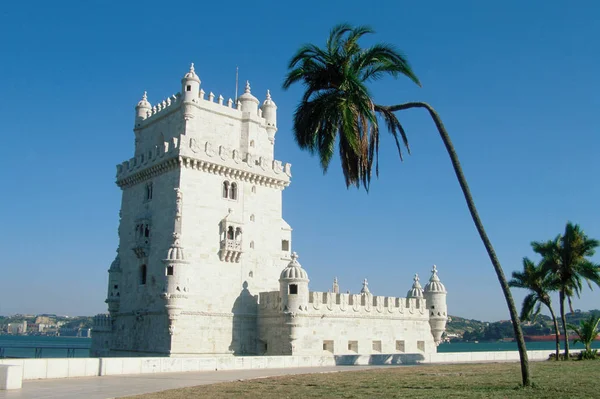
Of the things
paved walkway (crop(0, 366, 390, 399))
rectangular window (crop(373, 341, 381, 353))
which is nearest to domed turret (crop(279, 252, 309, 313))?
rectangular window (crop(373, 341, 381, 353))

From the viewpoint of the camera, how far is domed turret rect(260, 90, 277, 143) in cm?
4483

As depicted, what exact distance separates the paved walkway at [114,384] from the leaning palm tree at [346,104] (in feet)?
30.3

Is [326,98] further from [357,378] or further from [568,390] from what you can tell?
[568,390]

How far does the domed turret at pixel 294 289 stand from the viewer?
3781cm

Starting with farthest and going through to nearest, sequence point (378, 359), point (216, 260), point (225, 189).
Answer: point (225, 189)
point (216, 260)
point (378, 359)

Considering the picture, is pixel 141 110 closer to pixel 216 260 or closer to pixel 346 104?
pixel 216 260

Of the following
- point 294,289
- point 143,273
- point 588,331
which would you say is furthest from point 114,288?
point 588,331

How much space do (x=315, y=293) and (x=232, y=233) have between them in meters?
6.76

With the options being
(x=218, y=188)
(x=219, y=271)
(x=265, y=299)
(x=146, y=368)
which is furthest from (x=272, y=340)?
(x=146, y=368)

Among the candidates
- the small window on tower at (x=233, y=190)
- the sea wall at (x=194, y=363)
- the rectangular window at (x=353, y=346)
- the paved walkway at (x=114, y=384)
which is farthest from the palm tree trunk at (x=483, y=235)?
the rectangular window at (x=353, y=346)

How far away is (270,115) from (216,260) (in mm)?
12177

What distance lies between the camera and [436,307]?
153 feet

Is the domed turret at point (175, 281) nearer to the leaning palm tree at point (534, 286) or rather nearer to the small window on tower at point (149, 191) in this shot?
the small window on tower at point (149, 191)

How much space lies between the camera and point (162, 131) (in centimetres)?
4288
